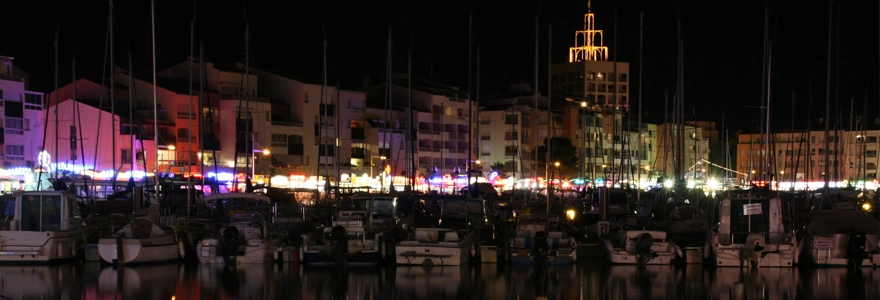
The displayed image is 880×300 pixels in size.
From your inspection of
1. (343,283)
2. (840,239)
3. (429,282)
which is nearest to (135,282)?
(343,283)

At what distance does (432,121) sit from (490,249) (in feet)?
228

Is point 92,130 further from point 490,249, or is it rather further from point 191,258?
point 490,249

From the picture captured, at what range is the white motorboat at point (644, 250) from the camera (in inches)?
1297

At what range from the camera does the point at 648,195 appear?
213 feet

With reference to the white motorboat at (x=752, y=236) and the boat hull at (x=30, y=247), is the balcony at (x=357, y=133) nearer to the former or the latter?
the boat hull at (x=30, y=247)

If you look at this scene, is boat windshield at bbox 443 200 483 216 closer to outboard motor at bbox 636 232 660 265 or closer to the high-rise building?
outboard motor at bbox 636 232 660 265

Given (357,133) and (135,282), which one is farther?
(357,133)

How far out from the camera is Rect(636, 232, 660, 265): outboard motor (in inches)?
1294

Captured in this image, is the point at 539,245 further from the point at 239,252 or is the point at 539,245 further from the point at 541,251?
the point at 239,252

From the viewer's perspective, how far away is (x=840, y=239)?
3250cm

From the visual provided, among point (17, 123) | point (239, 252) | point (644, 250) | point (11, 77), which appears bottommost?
point (239, 252)

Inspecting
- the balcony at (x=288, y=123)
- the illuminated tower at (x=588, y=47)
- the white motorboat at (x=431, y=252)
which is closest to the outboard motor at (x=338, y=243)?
the white motorboat at (x=431, y=252)

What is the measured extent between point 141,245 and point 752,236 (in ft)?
67.1

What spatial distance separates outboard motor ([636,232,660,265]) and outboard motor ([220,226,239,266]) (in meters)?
13.7
